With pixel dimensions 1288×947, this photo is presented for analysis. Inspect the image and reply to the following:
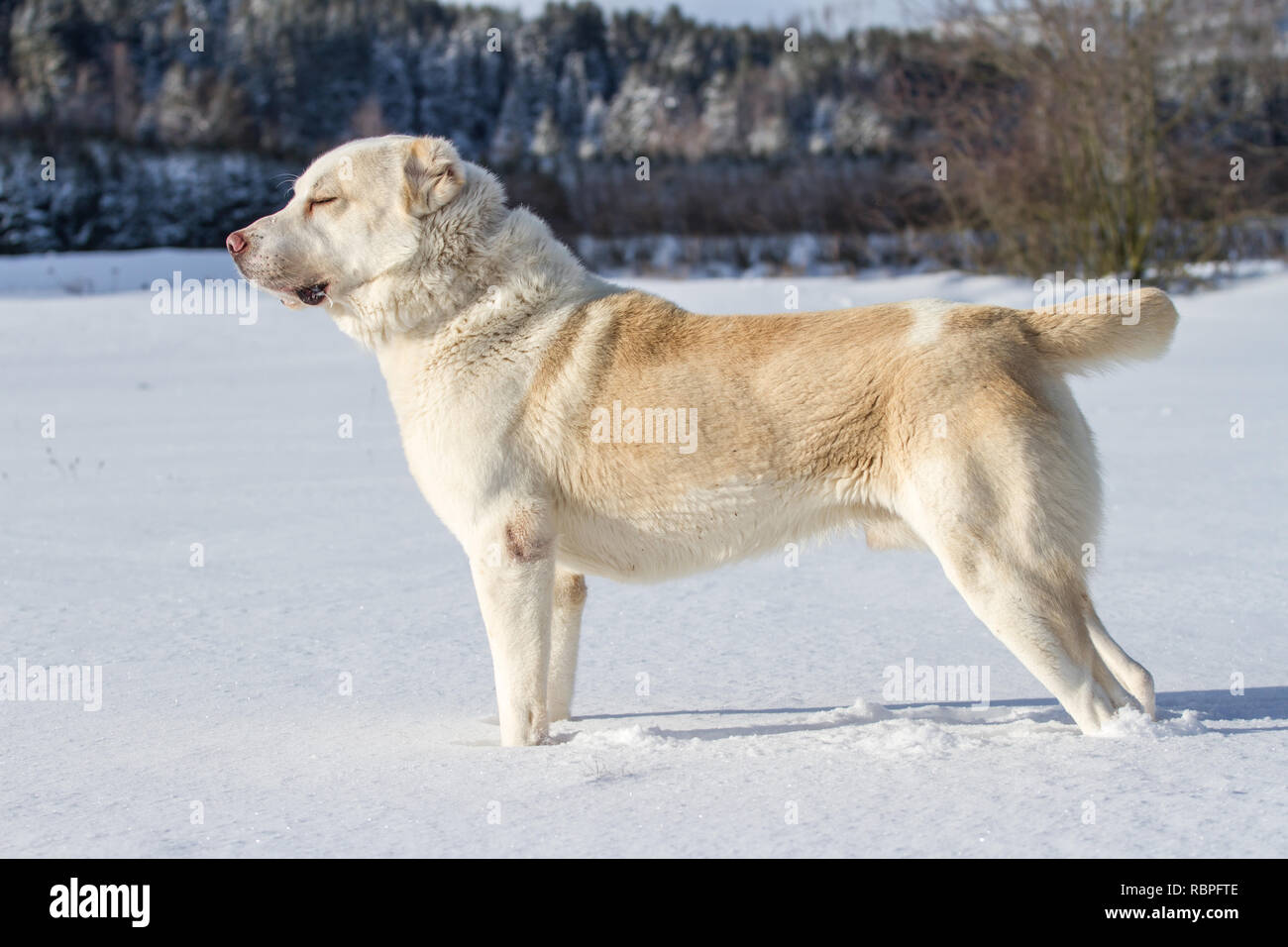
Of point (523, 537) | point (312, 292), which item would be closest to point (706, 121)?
point (312, 292)

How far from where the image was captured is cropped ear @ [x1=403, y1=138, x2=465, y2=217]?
11.4ft

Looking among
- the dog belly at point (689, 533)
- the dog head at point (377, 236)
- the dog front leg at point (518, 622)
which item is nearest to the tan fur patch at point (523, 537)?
the dog front leg at point (518, 622)

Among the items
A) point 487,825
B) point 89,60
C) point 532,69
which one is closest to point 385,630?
point 487,825

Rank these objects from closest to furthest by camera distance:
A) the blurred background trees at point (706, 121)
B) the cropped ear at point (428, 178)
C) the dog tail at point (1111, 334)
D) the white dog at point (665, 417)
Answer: the white dog at point (665, 417), the dog tail at point (1111, 334), the cropped ear at point (428, 178), the blurred background trees at point (706, 121)

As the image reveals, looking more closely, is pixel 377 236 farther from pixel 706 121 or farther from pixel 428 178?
pixel 706 121

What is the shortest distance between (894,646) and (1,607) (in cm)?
365

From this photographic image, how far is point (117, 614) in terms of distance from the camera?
493 cm

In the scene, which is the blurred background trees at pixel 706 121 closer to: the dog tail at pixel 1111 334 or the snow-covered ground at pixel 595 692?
the snow-covered ground at pixel 595 692

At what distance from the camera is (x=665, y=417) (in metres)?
3.29

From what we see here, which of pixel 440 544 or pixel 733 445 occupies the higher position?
pixel 733 445

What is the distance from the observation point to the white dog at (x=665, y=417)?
310cm

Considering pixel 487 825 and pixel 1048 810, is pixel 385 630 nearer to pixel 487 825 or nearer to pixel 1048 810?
pixel 487 825

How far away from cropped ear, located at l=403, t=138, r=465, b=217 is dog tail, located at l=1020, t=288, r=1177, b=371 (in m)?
1.71

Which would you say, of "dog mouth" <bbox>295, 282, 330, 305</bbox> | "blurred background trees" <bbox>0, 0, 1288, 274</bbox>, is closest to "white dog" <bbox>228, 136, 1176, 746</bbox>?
"dog mouth" <bbox>295, 282, 330, 305</bbox>
